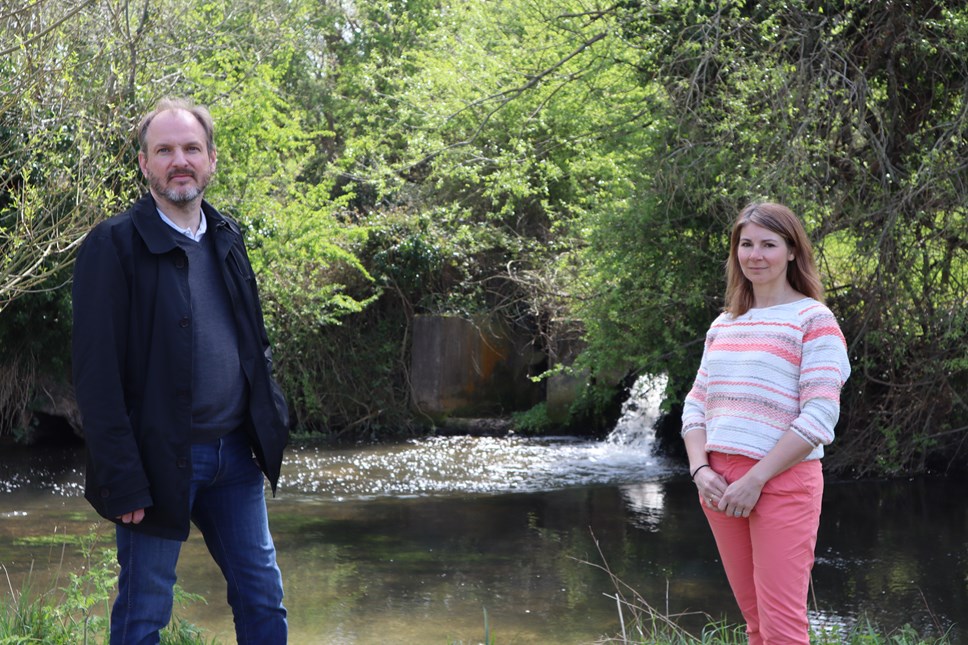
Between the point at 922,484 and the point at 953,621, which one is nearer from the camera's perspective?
the point at 953,621

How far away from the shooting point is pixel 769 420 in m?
3.45

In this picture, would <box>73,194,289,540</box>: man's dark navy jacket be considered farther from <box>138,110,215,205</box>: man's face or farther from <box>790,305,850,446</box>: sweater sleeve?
<box>790,305,850,446</box>: sweater sleeve

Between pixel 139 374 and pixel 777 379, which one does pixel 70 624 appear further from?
pixel 777 379

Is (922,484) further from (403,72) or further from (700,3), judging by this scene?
(403,72)

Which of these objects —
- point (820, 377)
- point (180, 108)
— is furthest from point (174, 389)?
point (820, 377)

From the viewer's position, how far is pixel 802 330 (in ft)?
11.4

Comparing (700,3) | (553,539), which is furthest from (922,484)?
(700,3)

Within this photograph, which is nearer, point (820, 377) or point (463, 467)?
point (820, 377)

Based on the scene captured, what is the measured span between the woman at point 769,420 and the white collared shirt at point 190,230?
5.45ft

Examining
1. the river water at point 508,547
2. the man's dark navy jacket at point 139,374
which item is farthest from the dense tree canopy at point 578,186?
the man's dark navy jacket at point 139,374

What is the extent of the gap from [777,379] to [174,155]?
1.94 m

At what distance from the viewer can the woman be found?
11.1 feet

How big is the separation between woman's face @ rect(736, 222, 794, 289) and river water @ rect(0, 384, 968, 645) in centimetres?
239

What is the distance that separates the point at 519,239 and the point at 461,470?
440cm
